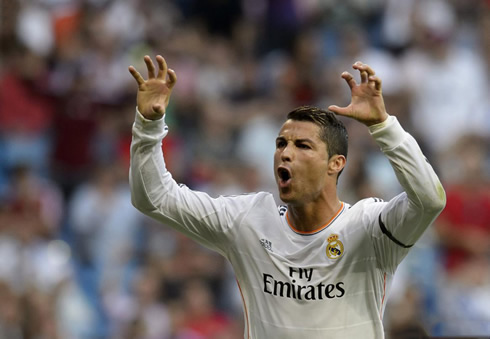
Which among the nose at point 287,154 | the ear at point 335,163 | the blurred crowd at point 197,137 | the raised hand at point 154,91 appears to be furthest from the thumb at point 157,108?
the blurred crowd at point 197,137

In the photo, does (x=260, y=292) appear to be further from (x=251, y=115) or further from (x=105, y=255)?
(x=251, y=115)

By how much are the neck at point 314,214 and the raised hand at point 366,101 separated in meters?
0.68

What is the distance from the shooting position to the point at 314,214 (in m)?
5.31

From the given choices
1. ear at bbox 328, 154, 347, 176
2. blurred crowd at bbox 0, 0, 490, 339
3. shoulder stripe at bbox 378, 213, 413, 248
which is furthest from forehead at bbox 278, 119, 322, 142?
blurred crowd at bbox 0, 0, 490, 339

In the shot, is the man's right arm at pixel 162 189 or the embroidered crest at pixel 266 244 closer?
the man's right arm at pixel 162 189

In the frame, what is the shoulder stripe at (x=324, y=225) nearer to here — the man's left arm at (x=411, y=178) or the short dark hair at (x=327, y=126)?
the short dark hair at (x=327, y=126)

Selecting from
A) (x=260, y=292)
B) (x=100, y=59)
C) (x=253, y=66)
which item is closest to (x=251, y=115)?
(x=253, y=66)

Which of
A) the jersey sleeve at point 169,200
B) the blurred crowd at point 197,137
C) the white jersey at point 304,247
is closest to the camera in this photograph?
the white jersey at point 304,247

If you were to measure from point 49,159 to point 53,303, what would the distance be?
230 cm

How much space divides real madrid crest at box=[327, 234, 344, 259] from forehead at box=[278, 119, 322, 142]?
1.78 ft

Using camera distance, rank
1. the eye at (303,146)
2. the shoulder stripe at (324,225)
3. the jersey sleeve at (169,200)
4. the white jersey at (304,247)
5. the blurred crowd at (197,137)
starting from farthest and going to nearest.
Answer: the blurred crowd at (197,137) < the shoulder stripe at (324,225) < the eye at (303,146) < the jersey sleeve at (169,200) < the white jersey at (304,247)

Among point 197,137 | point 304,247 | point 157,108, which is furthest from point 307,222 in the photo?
point 197,137

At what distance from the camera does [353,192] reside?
10.1m

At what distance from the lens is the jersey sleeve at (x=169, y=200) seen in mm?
5059
